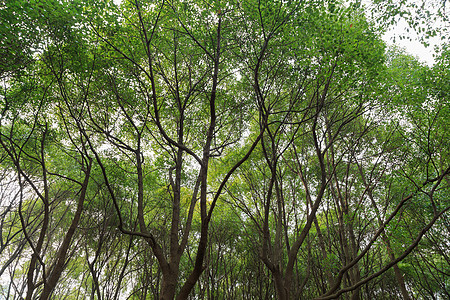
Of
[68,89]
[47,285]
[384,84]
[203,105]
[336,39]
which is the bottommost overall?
[47,285]

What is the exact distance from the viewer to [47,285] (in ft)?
15.2

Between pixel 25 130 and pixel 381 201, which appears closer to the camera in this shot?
pixel 25 130

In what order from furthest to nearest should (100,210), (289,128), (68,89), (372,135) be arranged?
(100,210), (372,135), (289,128), (68,89)

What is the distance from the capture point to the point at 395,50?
8.85 m

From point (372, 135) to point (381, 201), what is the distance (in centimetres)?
370

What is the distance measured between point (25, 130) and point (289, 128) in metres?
7.89

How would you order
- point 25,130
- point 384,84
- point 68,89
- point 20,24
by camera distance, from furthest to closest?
1. point 25,130
2. point 384,84
3. point 68,89
4. point 20,24

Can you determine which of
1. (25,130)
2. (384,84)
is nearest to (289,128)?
(384,84)

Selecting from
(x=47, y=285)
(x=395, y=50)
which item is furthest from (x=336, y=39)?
(x=47, y=285)

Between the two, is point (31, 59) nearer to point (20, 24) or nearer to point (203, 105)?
point (20, 24)

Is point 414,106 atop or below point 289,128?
below

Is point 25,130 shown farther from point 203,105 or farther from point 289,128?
point 289,128

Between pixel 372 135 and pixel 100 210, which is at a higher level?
pixel 372 135

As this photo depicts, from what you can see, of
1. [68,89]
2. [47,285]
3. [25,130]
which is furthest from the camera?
[25,130]
